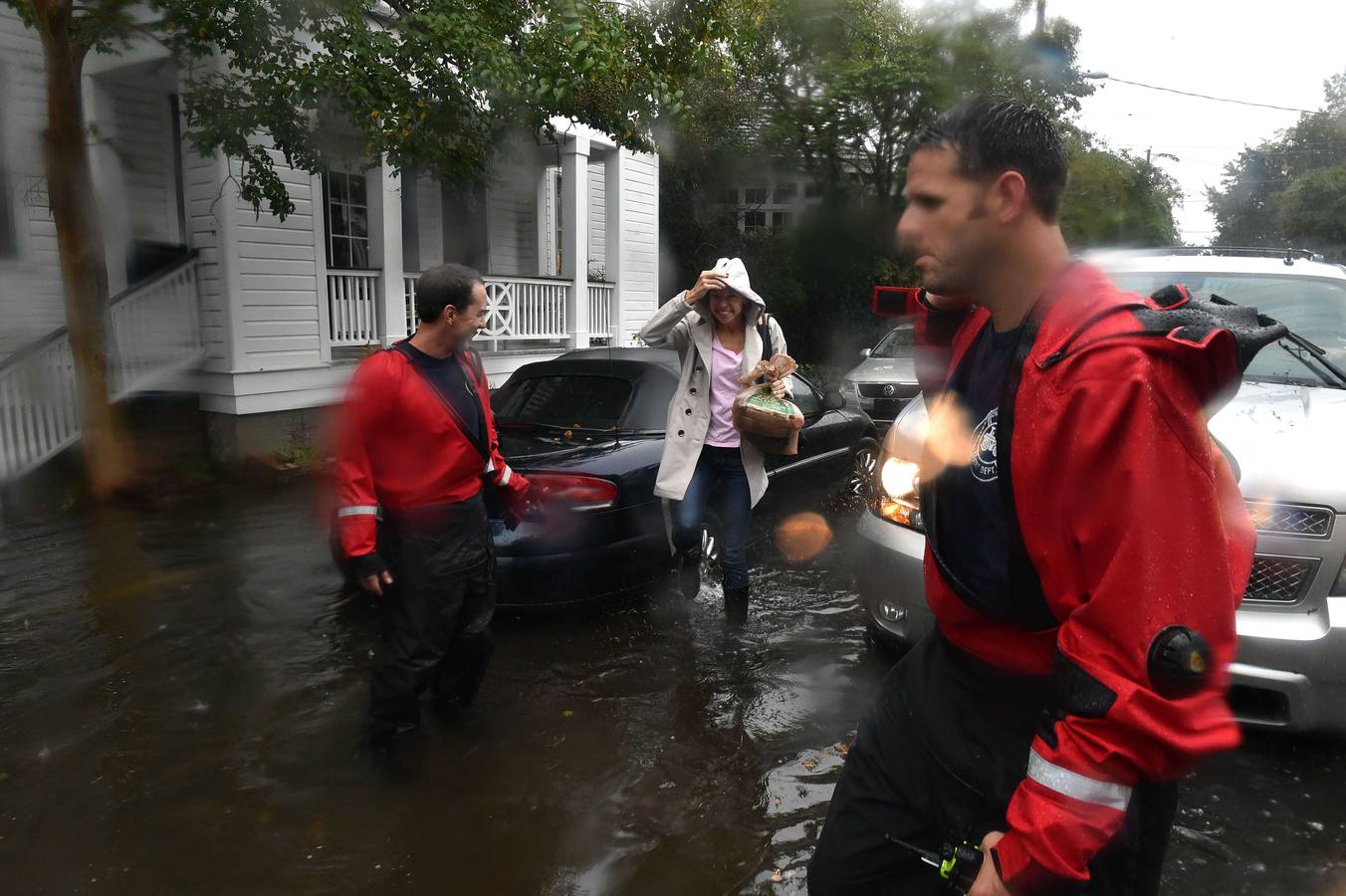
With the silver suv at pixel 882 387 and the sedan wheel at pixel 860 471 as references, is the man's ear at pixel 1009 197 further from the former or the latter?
the silver suv at pixel 882 387

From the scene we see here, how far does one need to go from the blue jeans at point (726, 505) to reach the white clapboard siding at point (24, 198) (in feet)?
20.1

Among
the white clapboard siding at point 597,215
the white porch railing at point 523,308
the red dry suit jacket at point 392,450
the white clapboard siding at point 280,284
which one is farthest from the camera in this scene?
the white clapboard siding at point 597,215

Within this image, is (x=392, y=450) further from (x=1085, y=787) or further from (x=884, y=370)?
(x=884, y=370)

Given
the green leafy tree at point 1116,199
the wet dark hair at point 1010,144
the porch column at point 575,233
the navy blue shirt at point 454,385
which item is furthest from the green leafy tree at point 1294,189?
the wet dark hair at point 1010,144

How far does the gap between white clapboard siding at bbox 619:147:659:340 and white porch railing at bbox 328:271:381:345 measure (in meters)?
4.58

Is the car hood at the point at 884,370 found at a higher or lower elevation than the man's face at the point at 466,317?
lower

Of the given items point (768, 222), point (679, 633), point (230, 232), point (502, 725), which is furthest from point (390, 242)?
point (768, 222)

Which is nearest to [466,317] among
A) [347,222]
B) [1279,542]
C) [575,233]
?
[1279,542]

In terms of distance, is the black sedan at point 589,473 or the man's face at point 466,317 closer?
the man's face at point 466,317

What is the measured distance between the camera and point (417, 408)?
10.9 feet

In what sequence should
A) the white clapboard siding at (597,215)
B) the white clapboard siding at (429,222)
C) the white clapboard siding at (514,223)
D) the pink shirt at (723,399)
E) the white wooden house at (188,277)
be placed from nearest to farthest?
the pink shirt at (723,399) < the white wooden house at (188,277) < the white clapboard siding at (429,222) < the white clapboard siding at (514,223) < the white clapboard siding at (597,215)

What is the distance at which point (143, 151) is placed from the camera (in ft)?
32.4

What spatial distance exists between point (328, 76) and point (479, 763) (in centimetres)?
572

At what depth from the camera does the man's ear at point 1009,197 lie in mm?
1481
